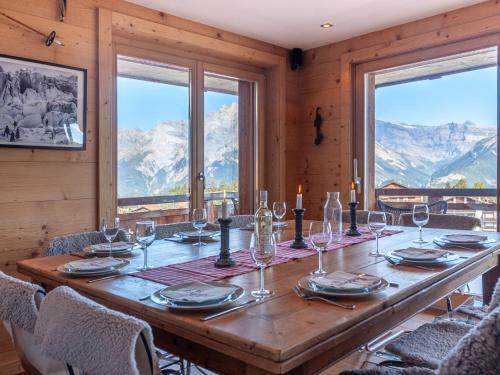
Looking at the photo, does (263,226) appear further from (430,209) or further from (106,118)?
(430,209)

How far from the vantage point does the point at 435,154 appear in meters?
3.78

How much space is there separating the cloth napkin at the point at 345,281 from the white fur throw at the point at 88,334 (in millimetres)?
562

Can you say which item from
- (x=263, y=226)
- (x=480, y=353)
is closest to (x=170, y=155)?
(x=263, y=226)

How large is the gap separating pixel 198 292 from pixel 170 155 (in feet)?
8.66

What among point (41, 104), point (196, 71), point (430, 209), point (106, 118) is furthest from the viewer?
point (196, 71)

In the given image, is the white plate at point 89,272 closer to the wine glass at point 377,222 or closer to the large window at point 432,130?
the wine glass at point 377,222

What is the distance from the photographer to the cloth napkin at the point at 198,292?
44.6 inches

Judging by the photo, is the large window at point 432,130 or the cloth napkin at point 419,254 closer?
the cloth napkin at point 419,254

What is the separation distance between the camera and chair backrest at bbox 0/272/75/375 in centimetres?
110

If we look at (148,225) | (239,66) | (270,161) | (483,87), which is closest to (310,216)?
(270,161)

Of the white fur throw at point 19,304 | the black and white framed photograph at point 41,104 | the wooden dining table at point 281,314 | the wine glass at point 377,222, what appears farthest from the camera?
the black and white framed photograph at point 41,104

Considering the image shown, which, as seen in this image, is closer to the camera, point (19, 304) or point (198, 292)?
point (19, 304)

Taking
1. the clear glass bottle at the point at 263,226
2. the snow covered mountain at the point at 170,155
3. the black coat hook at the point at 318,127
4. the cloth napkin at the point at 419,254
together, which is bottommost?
the cloth napkin at the point at 419,254

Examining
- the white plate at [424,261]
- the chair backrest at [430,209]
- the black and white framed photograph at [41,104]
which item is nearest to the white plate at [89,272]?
the white plate at [424,261]
